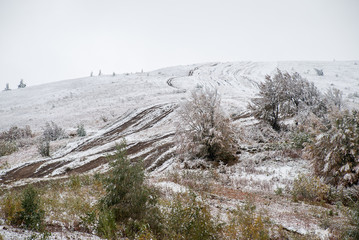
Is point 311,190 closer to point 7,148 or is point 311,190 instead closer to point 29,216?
point 29,216

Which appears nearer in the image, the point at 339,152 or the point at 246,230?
the point at 246,230

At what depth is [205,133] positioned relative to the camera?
46.5 ft

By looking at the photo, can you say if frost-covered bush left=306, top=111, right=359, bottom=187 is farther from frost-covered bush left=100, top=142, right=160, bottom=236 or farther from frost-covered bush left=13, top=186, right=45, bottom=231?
frost-covered bush left=13, top=186, right=45, bottom=231

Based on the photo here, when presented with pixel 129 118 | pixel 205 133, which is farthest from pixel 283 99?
pixel 129 118

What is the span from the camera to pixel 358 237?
4520 mm

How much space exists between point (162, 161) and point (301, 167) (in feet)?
29.4

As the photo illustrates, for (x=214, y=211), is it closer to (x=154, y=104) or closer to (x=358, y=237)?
(x=358, y=237)

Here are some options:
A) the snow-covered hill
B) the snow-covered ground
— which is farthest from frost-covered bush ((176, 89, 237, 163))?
the snow-covered hill

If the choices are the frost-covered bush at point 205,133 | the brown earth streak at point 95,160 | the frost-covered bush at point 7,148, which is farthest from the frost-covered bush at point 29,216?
the frost-covered bush at point 7,148

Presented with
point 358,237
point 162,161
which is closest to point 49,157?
point 162,161

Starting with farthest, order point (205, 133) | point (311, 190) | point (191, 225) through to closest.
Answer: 1. point (205, 133)
2. point (311, 190)
3. point (191, 225)

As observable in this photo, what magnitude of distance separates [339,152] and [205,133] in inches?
292

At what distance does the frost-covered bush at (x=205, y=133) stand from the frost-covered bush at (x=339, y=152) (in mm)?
5322

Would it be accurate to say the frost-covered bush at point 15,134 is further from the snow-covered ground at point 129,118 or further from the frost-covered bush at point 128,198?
the frost-covered bush at point 128,198
